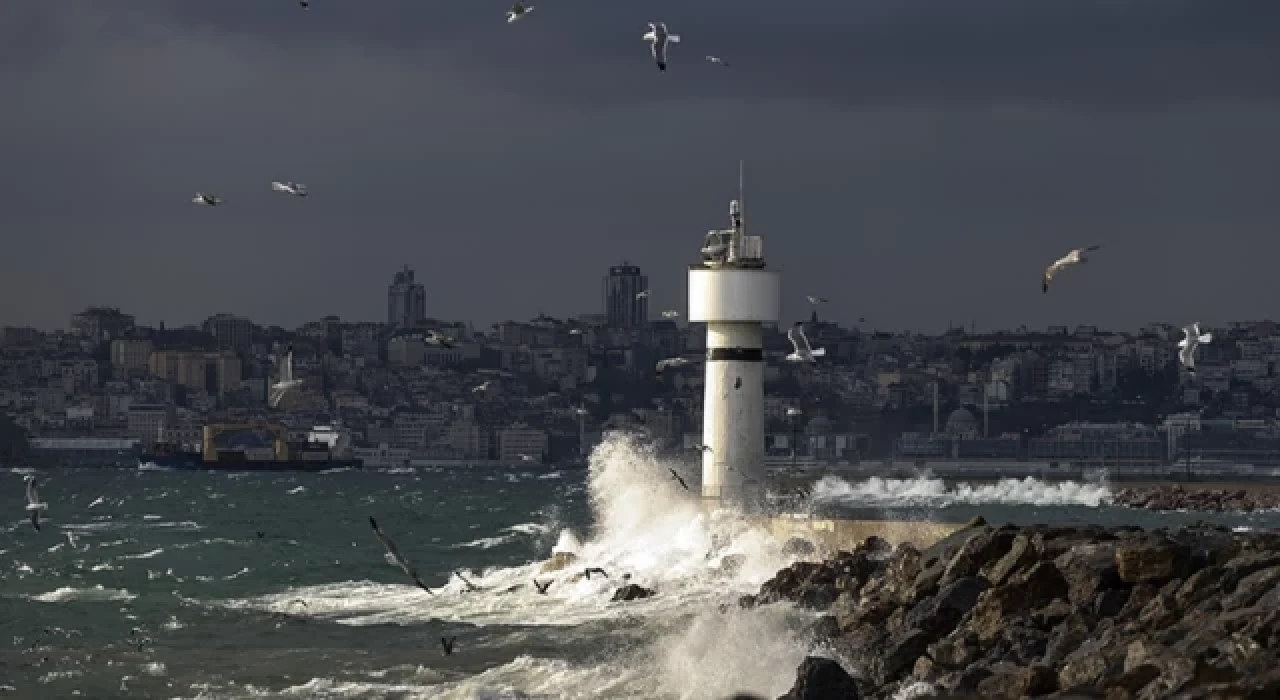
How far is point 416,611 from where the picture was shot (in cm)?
3148

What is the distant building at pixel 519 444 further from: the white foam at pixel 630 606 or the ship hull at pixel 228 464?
the white foam at pixel 630 606

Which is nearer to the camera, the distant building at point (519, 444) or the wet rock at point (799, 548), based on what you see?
the wet rock at point (799, 548)

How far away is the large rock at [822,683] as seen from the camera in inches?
689

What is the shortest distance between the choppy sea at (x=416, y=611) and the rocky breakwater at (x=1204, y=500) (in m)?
5.89

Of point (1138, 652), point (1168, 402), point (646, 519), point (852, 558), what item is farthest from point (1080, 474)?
point (1138, 652)

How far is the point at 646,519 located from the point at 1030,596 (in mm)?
14830

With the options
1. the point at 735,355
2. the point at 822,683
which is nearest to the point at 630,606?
the point at 735,355

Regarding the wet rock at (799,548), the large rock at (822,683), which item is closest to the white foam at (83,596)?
the wet rock at (799,548)

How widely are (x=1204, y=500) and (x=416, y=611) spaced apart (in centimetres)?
3983

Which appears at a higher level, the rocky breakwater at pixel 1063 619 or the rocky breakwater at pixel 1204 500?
the rocky breakwater at pixel 1063 619

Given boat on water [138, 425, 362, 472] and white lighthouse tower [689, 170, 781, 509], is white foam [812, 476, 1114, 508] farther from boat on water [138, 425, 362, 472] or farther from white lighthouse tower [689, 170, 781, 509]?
boat on water [138, 425, 362, 472]

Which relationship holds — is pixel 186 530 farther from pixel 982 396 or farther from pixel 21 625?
pixel 982 396

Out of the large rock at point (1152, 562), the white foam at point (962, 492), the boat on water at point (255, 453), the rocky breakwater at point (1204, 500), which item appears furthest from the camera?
the boat on water at point (255, 453)

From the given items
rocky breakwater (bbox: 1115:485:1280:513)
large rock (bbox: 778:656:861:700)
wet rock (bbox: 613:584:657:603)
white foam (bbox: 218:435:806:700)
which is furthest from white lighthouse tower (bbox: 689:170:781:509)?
rocky breakwater (bbox: 1115:485:1280:513)
